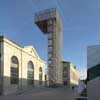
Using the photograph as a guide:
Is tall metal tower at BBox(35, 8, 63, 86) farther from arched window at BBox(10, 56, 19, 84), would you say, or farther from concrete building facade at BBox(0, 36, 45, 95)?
arched window at BBox(10, 56, 19, 84)

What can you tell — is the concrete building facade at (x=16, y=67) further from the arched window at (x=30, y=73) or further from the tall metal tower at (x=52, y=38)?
the tall metal tower at (x=52, y=38)

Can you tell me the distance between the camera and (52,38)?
4659 centimetres

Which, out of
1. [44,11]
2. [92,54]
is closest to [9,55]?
[92,54]

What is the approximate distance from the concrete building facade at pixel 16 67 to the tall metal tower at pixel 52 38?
4767 millimetres

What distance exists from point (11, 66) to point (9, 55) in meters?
2.42

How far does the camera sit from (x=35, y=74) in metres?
46.6

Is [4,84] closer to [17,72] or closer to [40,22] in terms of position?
[17,72]

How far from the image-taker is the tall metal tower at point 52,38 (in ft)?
147

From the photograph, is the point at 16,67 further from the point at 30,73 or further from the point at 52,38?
the point at 52,38

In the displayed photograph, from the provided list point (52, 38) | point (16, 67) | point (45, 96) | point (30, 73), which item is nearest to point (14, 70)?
point (16, 67)

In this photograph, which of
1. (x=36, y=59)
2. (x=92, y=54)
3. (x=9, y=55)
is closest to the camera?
(x=92, y=54)

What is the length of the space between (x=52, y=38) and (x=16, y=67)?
16.2m

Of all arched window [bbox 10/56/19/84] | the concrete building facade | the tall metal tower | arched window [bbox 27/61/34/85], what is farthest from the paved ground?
the tall metal tower

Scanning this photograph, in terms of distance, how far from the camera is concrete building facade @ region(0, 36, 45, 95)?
28.7 metres
